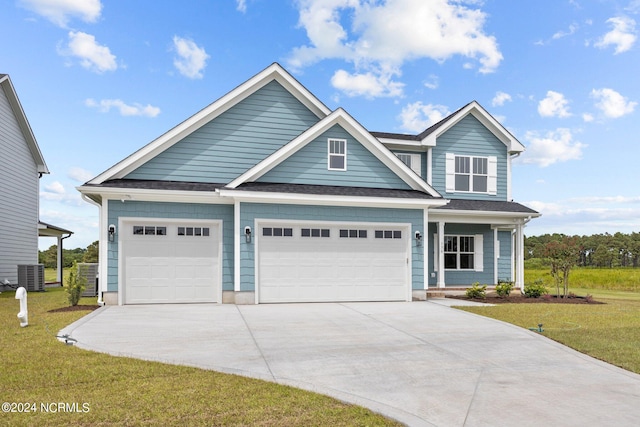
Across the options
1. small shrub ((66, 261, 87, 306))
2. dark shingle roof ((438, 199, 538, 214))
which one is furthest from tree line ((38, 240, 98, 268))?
dark shingle roof ((438, 199, 538, 214))

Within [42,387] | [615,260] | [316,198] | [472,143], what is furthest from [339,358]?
[615,260]

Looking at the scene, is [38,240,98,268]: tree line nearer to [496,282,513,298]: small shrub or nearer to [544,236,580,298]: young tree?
[496,282,513,298]: small shrub

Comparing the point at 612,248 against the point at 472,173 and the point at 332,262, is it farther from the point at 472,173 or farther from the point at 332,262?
the point at 332,262

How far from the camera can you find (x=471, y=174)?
20109 millimetres

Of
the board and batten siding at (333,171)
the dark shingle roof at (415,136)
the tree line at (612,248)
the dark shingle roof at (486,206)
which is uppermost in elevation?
the dark shingle roof at (415,136)

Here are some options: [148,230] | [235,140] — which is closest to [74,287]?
[148,230]

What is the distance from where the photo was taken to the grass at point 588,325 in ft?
27.2

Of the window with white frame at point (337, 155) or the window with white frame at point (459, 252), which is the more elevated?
the window with white frame at point (337, 155)

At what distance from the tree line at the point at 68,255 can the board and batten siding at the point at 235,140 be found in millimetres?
31168

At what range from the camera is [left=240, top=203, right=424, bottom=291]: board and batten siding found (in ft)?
46.6

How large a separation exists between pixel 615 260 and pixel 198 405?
96.6 meters

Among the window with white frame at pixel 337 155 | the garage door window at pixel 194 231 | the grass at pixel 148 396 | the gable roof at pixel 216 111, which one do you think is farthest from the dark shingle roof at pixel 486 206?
the grass at pixel 148 396

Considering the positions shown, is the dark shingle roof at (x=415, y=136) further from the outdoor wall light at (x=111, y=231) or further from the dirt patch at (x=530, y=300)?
the outdoor wall light at (x=111, y=231)

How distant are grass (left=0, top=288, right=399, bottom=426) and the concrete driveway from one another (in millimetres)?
434
